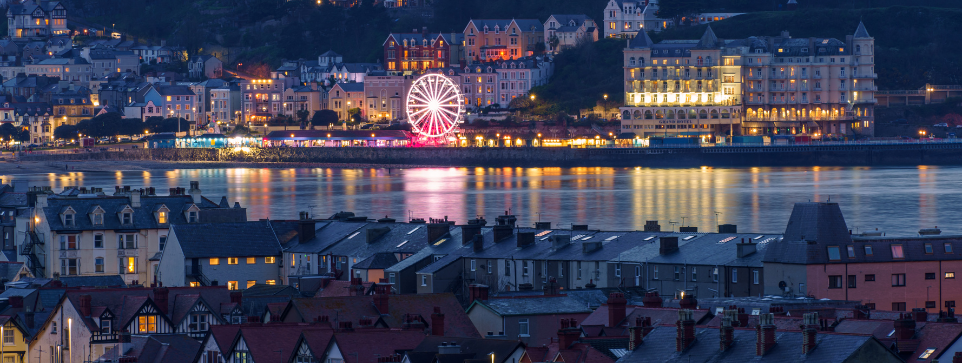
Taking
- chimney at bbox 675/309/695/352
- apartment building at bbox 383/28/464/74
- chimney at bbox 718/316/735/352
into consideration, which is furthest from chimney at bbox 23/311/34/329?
apartment building at bbox 383/28/464/74

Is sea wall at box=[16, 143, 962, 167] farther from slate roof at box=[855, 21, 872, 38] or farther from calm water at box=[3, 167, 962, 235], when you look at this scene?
slate roof at box=[855, 21, 872, 38]

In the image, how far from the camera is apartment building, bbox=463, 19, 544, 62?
14925cm

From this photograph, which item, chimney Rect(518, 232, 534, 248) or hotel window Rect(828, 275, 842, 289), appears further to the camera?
chimney Rect(518, 232, 534, 248)

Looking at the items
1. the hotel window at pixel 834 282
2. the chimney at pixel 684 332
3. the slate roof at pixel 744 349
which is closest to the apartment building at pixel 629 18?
the hotel window at pixel 834 282

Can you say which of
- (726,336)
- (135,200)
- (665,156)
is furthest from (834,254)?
(665,156)

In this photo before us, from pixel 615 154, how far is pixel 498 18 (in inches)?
1308

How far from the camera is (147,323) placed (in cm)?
2600

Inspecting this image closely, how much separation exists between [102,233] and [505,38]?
365ft

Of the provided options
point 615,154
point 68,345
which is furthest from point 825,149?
point 68,345

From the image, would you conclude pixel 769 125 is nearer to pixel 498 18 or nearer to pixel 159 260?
pixel 498 18

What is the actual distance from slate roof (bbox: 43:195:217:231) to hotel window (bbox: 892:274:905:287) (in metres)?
18.8

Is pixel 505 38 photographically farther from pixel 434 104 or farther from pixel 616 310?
pixel 616 310

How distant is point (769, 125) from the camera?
449ft

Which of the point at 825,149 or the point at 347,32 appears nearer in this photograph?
the point at 825,149
